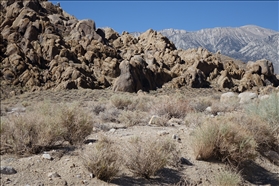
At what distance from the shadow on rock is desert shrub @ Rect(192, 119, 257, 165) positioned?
0.28 m

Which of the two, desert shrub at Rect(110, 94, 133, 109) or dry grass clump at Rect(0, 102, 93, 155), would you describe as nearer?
dry grass clump at Rect(0, 102, 93, 155)

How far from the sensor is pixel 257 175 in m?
7.35

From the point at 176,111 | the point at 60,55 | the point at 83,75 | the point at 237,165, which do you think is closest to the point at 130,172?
the point at 237,165

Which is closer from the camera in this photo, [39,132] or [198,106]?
[39,132]

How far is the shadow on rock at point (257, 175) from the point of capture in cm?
701

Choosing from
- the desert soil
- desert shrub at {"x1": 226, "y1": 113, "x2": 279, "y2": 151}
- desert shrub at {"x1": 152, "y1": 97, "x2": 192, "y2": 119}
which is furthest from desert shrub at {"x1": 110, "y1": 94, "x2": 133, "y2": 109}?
desert shrub at {"x1": 226, "y1": 113, "x2": 279, "y2": 151}

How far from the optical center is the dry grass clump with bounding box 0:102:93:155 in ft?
22.1

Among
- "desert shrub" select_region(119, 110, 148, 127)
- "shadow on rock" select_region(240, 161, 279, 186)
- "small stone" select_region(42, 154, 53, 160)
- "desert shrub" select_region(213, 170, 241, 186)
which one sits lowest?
"shadow on rock" select_region(240, 161, 279, 186)

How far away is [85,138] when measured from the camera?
790 centimetres

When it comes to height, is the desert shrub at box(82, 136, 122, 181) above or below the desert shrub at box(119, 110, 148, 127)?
below

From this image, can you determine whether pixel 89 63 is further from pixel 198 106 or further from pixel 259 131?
pixel 259 131

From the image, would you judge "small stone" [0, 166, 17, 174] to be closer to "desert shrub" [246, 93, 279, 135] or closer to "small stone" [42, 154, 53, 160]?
"small stone" [42, 154, 53, 160]

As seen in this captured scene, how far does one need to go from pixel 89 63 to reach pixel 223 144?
43.6m

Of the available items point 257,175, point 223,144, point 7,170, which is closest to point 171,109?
point 223,144
